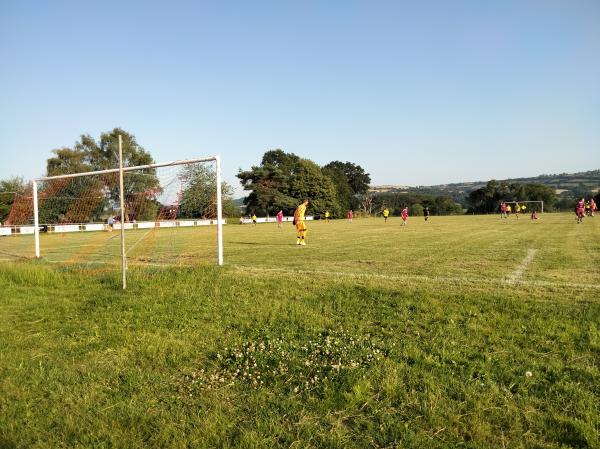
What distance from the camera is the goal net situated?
1100 centimetres

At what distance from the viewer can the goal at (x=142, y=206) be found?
35.8ft

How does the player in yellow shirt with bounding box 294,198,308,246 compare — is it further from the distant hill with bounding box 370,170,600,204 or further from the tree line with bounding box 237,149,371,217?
the distant hill with bounding box 370,170,600,204

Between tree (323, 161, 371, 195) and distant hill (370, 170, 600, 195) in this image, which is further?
distant hill (370, 170, 600, 195)

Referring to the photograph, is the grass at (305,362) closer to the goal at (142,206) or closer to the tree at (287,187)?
the goal at (142,206)

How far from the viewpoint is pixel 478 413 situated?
11.6 ft

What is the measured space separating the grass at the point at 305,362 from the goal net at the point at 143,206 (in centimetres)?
327

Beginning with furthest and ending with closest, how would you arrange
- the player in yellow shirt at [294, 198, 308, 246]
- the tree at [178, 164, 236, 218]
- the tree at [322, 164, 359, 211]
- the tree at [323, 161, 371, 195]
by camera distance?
the tree at [323, 161, 371, 195] → the tree at [322, 164, 359, 211] → the player in yellow shirt at [294, 198, 308, 246] → the tree at [178, 164, 236, 218]

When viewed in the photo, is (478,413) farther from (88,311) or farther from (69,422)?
(88,311)

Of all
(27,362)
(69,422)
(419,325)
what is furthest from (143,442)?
(419,325)

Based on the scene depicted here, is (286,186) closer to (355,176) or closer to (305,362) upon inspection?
(355,176)

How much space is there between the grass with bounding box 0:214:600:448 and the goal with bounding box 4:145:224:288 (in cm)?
205

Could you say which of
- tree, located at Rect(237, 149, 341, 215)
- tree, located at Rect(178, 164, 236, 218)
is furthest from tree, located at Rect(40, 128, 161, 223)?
tree, located at Rect(237, 149, 341, 215)

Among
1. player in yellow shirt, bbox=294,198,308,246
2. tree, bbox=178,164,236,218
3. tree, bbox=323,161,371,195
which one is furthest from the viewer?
tree, bbox=323,161,371,195

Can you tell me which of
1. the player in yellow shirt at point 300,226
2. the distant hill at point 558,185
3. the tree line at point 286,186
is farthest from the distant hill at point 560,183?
the player in yellow shirt at point 300,226
